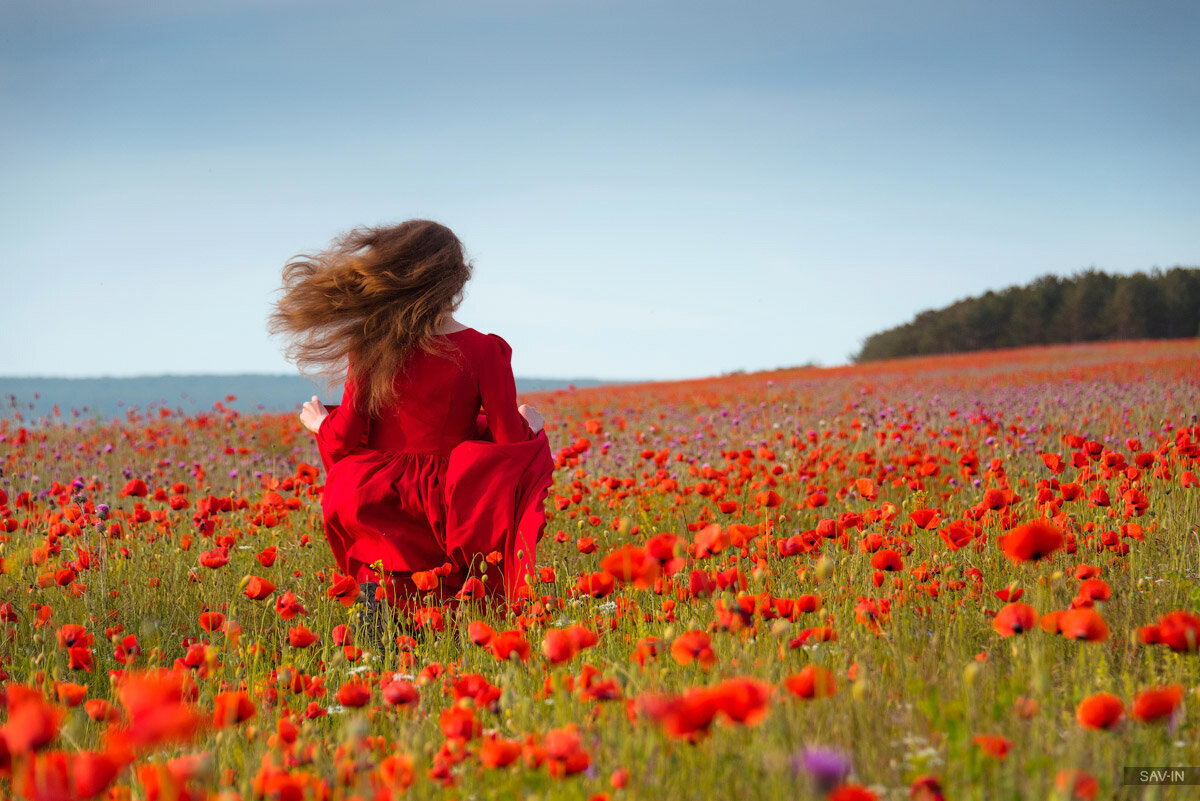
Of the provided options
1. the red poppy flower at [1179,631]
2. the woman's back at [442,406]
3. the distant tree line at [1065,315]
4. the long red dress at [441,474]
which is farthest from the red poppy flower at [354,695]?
the distant tree line at [1065,315]

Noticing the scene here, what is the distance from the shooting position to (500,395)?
359 cm

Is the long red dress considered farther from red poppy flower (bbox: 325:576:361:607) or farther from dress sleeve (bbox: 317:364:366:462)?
red poppy flower (bbox: 325:576:361:607)

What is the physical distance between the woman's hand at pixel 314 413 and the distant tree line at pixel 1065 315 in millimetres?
53599

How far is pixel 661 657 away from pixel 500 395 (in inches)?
61.0

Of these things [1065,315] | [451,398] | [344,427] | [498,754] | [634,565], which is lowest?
[498,754]

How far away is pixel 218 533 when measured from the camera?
4684 mm

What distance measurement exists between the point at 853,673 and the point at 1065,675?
0.63m

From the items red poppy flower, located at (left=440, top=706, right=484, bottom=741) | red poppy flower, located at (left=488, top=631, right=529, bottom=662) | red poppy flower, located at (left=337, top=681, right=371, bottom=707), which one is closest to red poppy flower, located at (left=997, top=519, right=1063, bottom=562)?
red poppy flower, located at (left=488, top=631, right=529, bottom=662)

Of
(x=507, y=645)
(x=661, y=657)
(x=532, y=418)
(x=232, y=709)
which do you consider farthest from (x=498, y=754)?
(x=532, y=418)

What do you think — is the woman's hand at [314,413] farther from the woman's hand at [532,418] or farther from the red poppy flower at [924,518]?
the red poppy flower at [924,518]

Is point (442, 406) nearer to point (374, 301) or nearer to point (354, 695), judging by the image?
point (374, 301)

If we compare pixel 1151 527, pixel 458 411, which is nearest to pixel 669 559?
pixel 458 411

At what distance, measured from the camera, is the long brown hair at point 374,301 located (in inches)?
136

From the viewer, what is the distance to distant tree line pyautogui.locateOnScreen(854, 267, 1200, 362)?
49188mm
